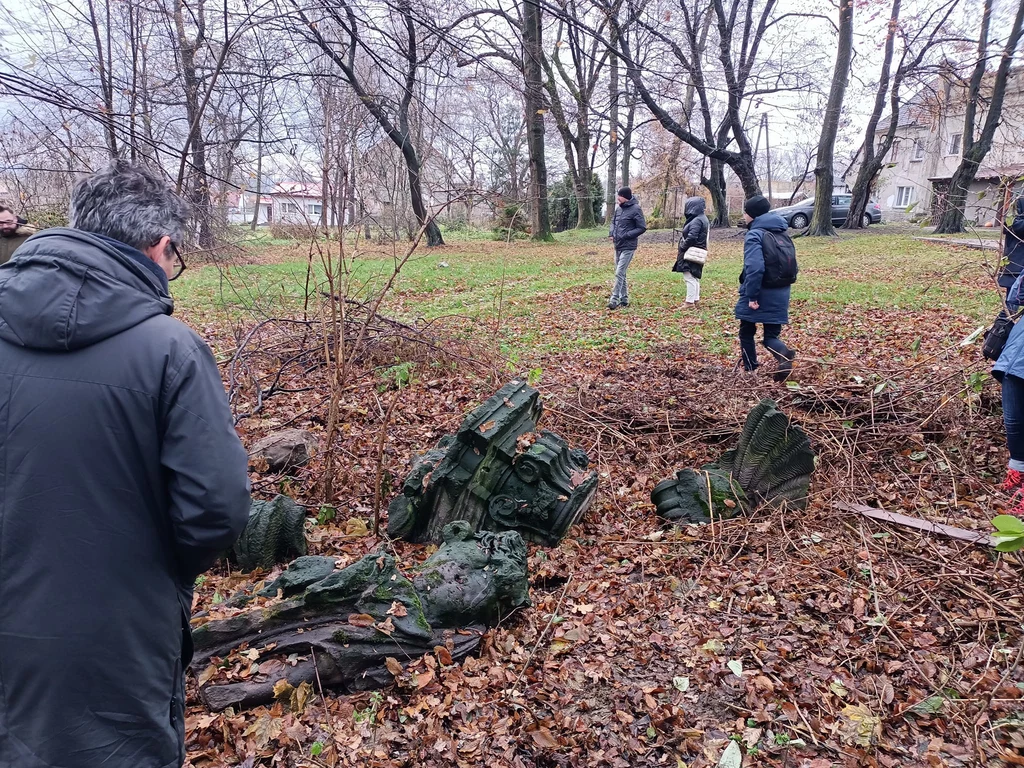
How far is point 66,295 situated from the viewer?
1.52 m

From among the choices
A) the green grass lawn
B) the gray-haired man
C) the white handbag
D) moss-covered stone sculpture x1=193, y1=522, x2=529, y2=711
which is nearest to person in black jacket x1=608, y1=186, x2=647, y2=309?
the green grass lawn

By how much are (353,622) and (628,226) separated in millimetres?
8914

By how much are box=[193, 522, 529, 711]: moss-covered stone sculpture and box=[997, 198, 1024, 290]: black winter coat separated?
165 inches

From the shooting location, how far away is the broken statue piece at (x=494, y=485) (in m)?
3.97

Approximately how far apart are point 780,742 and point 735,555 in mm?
1439

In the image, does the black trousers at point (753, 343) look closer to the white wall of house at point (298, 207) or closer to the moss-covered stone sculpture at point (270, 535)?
the white wall of house at point (298, 207)

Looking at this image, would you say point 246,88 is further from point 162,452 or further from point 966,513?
point 966,513

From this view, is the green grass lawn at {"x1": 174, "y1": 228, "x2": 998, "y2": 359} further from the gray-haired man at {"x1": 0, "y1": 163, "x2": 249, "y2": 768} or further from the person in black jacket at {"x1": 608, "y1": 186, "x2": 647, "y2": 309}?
the gray-haired man at {"x1": 0, "y1": 163, "x2": 249, "y2": 768}

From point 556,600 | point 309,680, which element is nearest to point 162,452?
point 309,680

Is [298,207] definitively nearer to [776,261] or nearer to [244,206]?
[244,206]

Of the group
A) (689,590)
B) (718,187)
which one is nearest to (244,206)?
(689,590)

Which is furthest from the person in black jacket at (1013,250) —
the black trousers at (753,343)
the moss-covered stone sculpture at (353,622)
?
the moss-covered stone sculpture at (353,622)

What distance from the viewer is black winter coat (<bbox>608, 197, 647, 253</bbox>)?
10414mm

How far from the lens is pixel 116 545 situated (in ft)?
5.32
